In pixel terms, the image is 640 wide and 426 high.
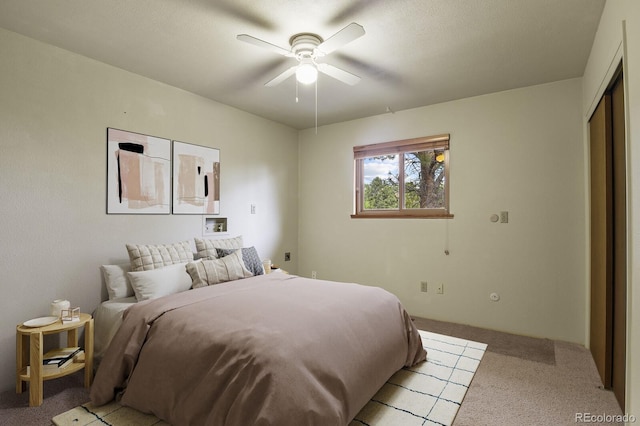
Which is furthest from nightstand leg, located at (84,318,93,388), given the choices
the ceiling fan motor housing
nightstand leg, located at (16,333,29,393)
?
the ceiling fan motor housing

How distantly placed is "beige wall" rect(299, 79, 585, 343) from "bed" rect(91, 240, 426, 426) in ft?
5.08

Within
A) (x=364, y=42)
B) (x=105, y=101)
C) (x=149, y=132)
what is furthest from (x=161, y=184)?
(x=364, y=42)

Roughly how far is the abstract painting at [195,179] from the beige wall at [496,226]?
1.71 meters

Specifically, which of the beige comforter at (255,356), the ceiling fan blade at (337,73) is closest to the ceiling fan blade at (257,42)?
the ceiling fan blade at (337,73)

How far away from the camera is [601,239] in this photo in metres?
2.49

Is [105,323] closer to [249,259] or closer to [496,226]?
[249,259]

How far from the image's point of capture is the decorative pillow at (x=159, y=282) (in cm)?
256

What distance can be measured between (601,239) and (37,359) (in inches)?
153

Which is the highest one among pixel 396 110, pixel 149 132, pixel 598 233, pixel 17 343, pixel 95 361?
Result: pixel 396 110

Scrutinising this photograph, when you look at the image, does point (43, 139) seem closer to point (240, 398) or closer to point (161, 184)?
point (161, 184)

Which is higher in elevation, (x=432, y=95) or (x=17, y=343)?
(x=432, y=95)

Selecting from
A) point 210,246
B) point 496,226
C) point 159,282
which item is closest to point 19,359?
point 159,282

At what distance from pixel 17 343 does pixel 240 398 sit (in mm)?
1761

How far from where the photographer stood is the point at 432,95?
359cm
